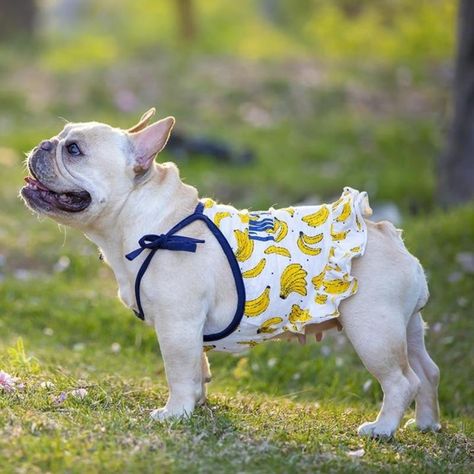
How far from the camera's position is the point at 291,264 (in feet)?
16.2

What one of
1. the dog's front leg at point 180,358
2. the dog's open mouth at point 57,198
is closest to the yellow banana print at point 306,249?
the dog's front leg at point 180,358

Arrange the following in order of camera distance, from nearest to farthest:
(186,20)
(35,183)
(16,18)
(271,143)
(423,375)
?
(35,183) < (423,375) < (271,143) < (16,18) < (186,20)

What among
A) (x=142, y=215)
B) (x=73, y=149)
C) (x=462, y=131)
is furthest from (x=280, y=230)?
(x=462, y=131)

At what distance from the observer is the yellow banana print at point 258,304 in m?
4.91

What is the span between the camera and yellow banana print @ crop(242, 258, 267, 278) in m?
4.91

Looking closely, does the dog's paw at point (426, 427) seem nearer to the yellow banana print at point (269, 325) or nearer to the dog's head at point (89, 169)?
the yellow banana print at point (269, 325)

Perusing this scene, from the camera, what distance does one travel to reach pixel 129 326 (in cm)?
757

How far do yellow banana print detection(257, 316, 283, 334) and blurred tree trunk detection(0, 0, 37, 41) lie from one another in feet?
49.6

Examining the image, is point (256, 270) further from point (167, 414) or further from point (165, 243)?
point (167, 414)

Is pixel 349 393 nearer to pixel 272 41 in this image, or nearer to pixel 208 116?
pixel 208 116

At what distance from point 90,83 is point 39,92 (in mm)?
787

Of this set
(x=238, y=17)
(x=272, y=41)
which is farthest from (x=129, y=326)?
(x=238, y=17)

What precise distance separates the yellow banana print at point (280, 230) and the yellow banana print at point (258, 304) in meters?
0.27

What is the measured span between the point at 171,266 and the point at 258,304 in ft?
1.53
